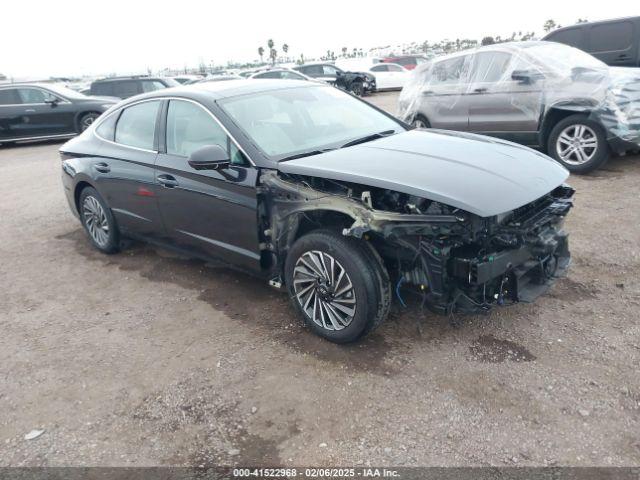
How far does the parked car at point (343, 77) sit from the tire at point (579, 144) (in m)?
15.3

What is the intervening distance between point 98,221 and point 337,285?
10.5 feet

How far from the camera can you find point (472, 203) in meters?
2.76

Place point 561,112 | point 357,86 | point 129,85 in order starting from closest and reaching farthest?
point 561,112 → point 129,85 → point 357,86

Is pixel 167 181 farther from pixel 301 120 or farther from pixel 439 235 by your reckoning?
pixel 439 235

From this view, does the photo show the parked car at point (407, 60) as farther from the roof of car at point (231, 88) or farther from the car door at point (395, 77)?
the roof of car at point (231, 88)

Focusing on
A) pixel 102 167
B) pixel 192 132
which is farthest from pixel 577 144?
pixel 102 167

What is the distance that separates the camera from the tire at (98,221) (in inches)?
203

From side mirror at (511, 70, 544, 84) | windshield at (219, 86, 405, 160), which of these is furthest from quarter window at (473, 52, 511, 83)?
windshield at (219, 86, 405, 160)

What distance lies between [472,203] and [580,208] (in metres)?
3.37

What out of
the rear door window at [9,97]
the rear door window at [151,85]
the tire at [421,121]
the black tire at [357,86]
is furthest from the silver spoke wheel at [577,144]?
the black tire at [357,86]

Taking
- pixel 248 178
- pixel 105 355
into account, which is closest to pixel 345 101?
pixel 248 178

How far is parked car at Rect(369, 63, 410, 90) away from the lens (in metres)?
22.4

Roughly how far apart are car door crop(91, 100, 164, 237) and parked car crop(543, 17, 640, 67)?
8501 mm

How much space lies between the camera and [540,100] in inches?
269
